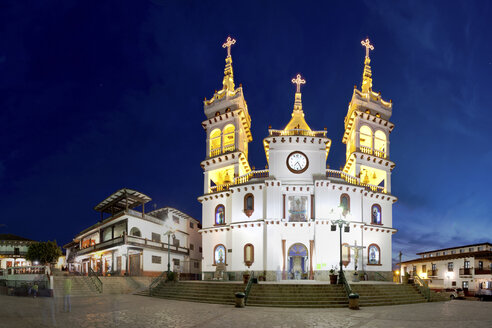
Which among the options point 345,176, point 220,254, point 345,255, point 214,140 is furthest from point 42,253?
point 345,176

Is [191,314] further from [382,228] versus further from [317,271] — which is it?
[382,228]

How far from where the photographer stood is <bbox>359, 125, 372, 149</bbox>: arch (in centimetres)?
4350

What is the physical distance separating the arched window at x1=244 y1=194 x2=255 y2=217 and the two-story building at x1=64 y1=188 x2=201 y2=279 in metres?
7.52

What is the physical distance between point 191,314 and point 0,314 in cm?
908

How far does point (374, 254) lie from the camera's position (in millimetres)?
39750

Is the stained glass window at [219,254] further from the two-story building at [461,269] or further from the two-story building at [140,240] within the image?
the two-story building at [461,269]

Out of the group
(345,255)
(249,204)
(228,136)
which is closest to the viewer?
(345,255)

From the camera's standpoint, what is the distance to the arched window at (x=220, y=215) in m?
41.5

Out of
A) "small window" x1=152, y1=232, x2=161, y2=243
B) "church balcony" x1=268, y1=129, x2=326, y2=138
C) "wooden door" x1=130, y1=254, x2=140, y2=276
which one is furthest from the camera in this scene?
"small window" x1=152, y1=232, x2=161, y2=243

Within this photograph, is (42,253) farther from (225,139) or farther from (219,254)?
(225,139)

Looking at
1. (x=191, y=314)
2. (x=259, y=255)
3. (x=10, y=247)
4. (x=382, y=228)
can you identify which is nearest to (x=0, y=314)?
(x=191, y=314)

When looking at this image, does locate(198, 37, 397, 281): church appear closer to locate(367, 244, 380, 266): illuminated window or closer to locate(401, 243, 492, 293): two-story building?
locate(367, 244, 380, 266): illuminated window

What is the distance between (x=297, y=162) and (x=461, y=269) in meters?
29.0

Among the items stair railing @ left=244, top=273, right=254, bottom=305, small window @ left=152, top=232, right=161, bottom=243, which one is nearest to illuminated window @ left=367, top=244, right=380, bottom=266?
stair railing @ left=244, top=273, right=254, bottom=305
